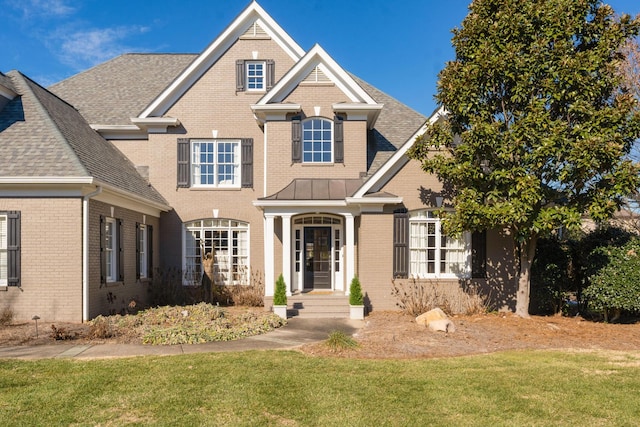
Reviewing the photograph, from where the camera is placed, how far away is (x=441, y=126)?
13172 mm

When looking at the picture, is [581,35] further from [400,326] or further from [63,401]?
[63,401]

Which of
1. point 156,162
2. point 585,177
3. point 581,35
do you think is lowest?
point 585,177

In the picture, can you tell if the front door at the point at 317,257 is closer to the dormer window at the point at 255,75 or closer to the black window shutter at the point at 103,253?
the dormer window at the point at 255,75

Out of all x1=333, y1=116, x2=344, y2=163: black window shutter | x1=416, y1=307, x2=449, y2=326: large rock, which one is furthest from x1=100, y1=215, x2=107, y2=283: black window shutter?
x1=416, y1=307, x2=449, y2=326: large rock

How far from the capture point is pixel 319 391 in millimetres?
6734

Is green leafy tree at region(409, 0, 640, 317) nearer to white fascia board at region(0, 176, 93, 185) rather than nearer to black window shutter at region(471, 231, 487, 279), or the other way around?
black window shutter at region(471, 231, 487, 279)

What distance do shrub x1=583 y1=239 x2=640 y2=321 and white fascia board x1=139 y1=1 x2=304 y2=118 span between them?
38.4ft

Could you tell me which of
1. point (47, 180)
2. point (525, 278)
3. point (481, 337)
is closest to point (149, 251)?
point (47, 180)

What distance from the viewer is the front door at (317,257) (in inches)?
650

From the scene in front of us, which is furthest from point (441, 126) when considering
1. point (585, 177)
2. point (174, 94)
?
point (174, 94)

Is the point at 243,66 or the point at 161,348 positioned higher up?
the point at 243,66

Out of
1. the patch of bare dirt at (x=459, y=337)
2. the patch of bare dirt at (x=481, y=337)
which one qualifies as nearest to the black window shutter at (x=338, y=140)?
the patch of bare dirt at (x=481, y=337)

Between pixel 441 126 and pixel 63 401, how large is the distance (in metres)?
10.6

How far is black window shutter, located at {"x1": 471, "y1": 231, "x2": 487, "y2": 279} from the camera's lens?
14.3 meters
